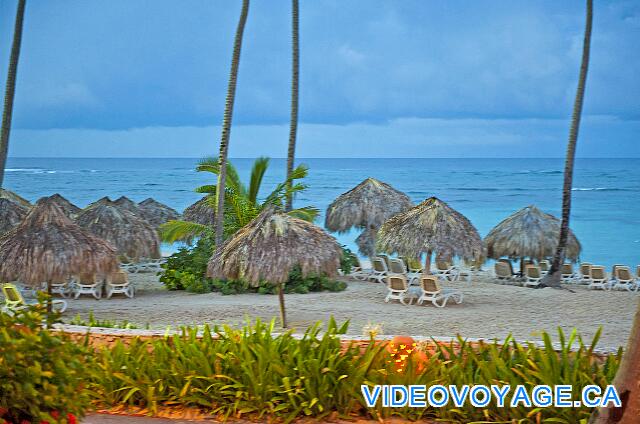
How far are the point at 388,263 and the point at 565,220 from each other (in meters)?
4.25

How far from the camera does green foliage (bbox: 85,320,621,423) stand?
5.80 m

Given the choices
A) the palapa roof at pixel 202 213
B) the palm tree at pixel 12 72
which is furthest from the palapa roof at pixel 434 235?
the palm tree at pixel 12 72

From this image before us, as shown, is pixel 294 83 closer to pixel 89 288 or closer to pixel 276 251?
pixel 89 288

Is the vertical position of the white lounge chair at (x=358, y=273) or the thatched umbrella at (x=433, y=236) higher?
the thatched umbrella at (x=433, y=236)

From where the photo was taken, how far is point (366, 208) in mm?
19484

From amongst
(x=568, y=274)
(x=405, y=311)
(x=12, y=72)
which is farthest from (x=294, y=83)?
(x=568, y=274)

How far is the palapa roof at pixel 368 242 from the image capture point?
19.8 meters

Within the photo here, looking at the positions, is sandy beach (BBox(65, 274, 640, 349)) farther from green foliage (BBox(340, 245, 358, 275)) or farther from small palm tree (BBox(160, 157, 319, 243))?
small palm tree (BBox(160, 157, 319, 243))

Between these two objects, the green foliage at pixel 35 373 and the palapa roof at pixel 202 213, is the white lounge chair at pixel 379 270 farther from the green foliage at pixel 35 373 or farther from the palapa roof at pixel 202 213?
the green foliage at pixel 35 373

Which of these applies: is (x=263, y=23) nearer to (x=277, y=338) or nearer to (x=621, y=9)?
(x=621, y=9)

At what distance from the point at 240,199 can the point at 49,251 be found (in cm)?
525

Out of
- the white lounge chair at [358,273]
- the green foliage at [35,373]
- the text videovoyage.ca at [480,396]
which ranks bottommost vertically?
the text videovoyage.ca at [480,396]

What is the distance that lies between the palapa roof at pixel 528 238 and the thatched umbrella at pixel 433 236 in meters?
4.20

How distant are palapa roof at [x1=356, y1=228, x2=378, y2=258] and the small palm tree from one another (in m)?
2.92
